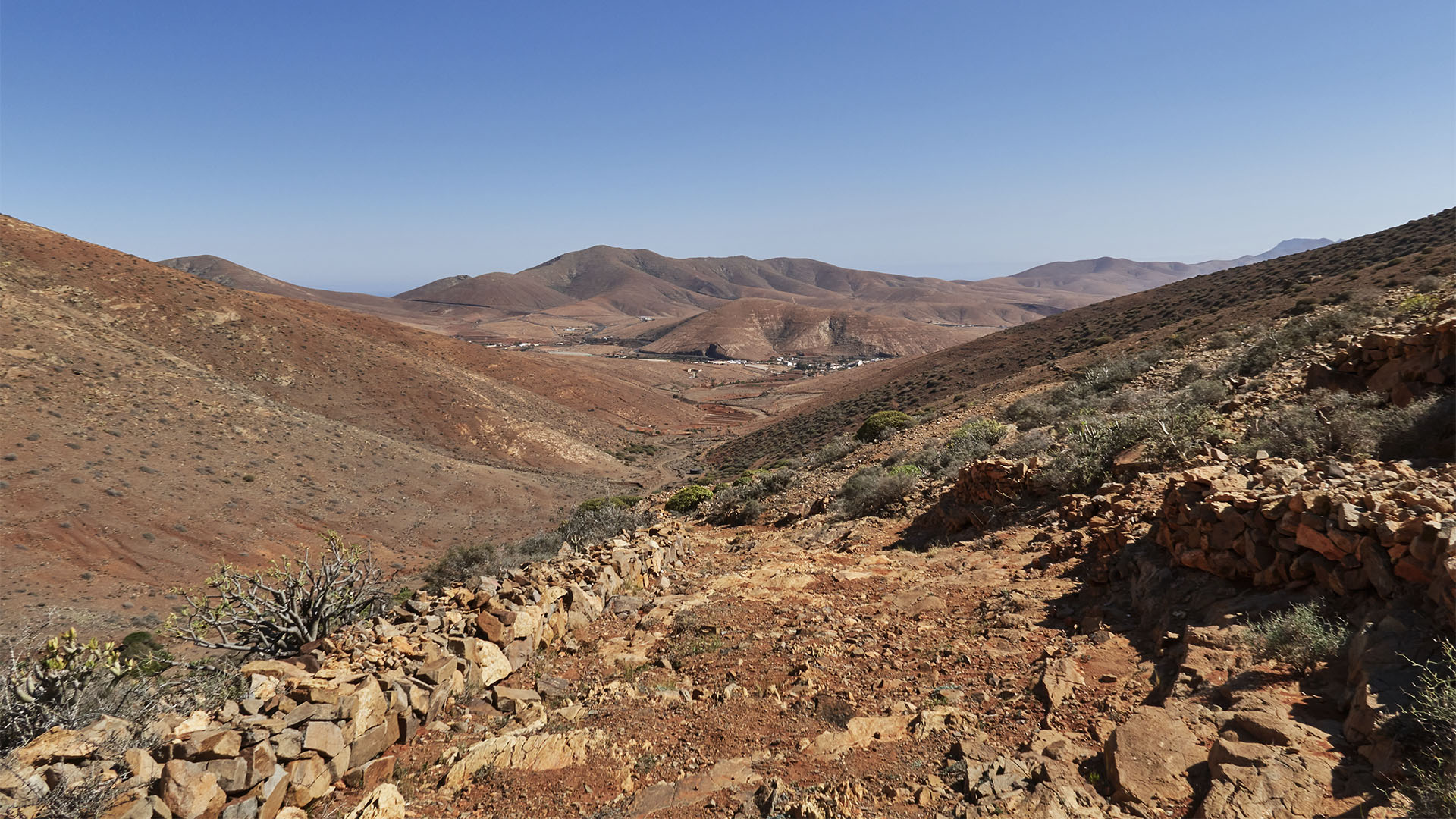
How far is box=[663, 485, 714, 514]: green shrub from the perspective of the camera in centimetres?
1812

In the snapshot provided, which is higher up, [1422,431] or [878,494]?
[1422,431]

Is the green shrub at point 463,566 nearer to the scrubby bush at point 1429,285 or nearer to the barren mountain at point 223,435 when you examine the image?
the barren mountain at point 223,435

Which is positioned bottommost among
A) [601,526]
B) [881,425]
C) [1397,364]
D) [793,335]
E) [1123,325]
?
[601,526]

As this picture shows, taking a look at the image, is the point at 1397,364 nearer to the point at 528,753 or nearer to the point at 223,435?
the point at 528,753

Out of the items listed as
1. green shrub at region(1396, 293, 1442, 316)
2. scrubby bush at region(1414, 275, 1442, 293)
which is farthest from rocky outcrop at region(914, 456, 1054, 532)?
scrubby bush at region(1414, 275, 1442, 293)

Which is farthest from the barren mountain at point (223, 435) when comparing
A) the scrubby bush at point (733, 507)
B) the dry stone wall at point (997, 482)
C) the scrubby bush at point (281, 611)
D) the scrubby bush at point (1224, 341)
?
the scrubby bush at point (1224, 341)

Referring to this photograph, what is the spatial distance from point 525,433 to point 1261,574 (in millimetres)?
44418

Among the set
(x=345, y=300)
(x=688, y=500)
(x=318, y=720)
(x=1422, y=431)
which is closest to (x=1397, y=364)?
(x=1422, y=431)

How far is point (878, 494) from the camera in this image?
1264 centimetres

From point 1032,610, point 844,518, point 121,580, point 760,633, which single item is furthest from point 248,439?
point 1032,610

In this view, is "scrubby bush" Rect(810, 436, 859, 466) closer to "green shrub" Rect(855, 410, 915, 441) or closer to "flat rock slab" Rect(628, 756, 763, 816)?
"green shrub" Rect(855, 410, 915, 441)

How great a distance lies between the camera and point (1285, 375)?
1117 centimetres

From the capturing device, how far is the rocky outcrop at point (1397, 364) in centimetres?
768

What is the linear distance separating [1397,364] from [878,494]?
746 cm
